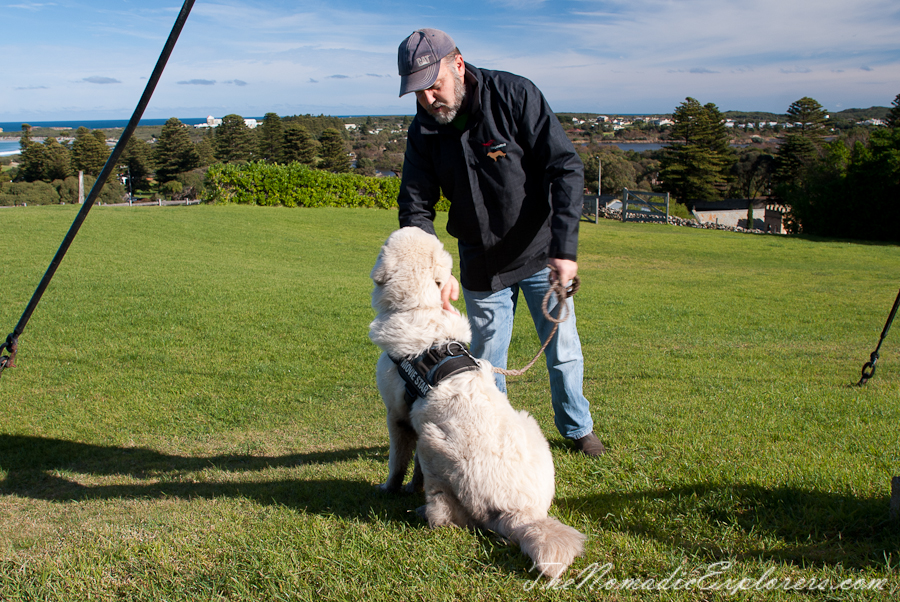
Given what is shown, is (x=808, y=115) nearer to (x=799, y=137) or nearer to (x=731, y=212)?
(x=799, y=137)

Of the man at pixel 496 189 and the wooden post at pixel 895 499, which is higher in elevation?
the man at pixel 496 189

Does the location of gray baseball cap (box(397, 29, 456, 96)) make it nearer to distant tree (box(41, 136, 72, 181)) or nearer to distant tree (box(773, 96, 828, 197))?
distant tree (box(773, 96, 828, 197))

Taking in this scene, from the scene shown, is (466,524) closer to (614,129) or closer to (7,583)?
(7,583)

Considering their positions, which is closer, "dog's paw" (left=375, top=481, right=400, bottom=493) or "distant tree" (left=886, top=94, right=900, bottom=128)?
"dog's paw" (left=375, top=481, right=400, bottom=493)

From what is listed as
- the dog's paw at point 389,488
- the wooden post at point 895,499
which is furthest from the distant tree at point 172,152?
the wooden post at point 895,499

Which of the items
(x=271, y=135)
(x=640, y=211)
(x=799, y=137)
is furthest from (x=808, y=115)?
(x=271, y=135)

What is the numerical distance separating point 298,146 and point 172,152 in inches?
655


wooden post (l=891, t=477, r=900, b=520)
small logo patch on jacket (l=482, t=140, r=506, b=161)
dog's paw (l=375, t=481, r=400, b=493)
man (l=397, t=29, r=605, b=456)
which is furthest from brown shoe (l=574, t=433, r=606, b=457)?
small logo patch on jacket (l=482, t=140, r=506, b=161)

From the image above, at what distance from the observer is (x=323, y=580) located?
92.8 inches

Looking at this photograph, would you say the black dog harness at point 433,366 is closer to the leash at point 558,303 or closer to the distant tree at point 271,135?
the leash at point 558,303

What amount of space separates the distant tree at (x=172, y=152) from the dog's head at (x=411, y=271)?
74528 millimetres

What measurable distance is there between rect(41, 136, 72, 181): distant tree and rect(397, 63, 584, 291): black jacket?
71.5 metres

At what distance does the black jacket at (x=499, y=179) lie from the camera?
10.8ft

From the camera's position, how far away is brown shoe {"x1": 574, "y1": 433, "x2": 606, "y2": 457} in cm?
373
